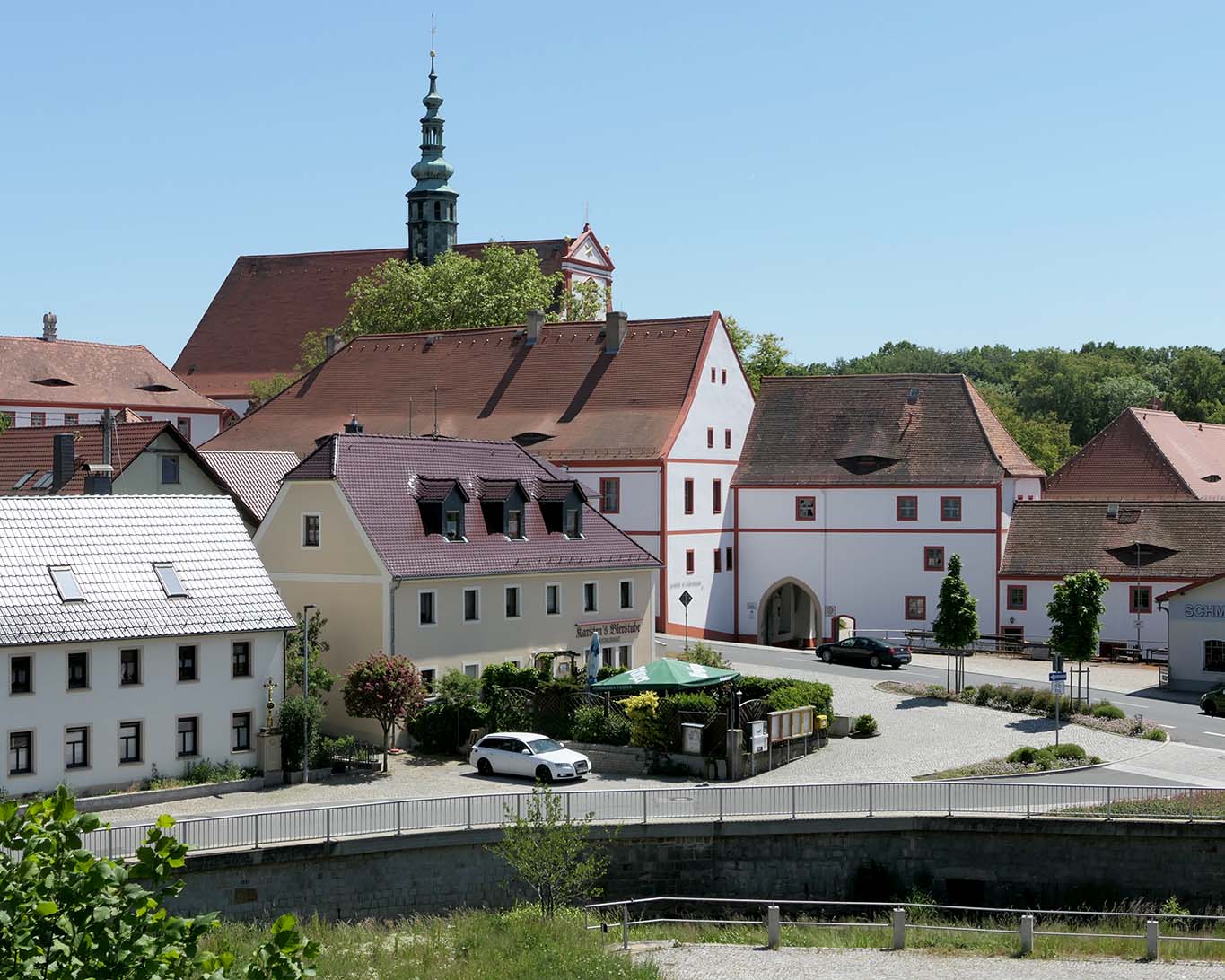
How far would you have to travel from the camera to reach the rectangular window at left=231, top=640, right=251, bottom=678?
118ft

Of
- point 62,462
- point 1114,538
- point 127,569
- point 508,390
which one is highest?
point 508,390

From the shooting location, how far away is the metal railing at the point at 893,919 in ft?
88.7

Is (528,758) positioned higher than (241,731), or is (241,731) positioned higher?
(241,731)

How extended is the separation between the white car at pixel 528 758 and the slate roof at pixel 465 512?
6.14 metres

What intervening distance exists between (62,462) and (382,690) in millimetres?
19313

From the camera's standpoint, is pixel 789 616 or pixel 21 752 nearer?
pixel 21 752

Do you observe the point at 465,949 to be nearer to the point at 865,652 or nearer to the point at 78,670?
the point at 78,670

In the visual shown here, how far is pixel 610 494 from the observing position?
60.9 metres

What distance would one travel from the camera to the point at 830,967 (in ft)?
84.6

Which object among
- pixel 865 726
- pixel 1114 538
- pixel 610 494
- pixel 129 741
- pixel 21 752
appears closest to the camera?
pixel 21 752

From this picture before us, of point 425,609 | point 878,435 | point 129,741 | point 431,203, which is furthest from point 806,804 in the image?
point 431,203

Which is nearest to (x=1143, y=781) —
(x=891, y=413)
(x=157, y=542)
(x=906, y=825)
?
(x=906, y=825)

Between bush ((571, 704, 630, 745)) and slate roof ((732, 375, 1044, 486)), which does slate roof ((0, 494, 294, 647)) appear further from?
slate roof ((732, 375, 1044, 486))

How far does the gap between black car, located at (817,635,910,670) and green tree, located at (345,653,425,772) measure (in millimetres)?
19410
